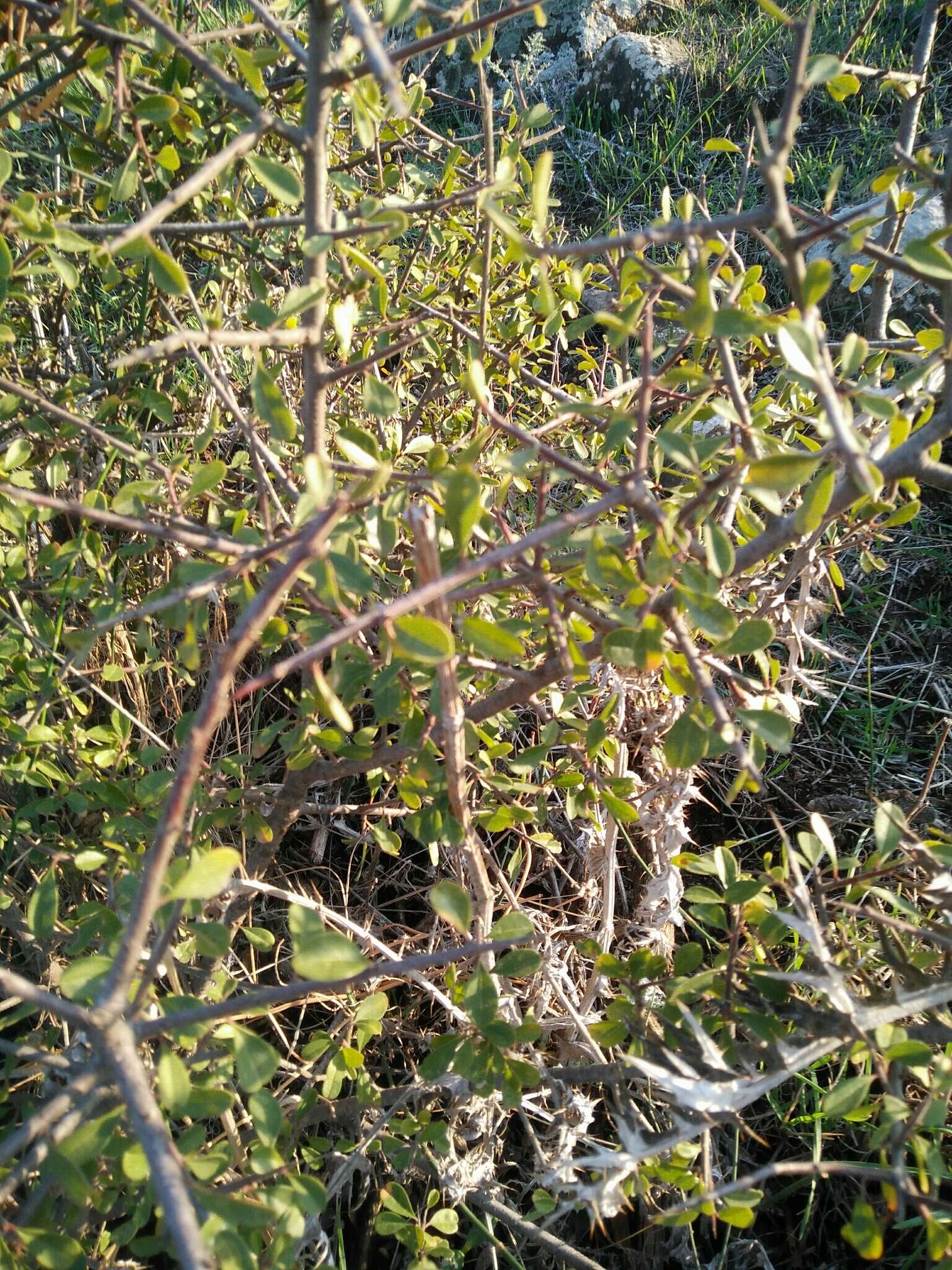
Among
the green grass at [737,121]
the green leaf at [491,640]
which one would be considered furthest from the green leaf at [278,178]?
the green grass at [737,121]

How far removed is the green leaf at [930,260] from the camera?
2.29 ft

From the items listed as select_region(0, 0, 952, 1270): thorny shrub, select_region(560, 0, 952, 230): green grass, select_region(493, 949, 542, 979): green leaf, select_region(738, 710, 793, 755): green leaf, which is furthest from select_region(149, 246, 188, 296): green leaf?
select_region(560, 0, 952, 230): green grass

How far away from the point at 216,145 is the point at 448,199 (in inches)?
19.6

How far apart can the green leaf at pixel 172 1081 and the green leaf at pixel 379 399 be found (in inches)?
19.4

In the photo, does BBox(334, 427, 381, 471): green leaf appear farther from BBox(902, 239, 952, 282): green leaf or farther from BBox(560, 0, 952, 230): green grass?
BBox(560, 0, 952, 230): green grass

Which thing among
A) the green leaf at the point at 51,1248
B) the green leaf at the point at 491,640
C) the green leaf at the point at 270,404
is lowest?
the green leaf at the point at 51,1248

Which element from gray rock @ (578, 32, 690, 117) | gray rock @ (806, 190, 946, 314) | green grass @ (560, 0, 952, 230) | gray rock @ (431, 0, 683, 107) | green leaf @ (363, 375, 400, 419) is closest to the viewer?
green leaf @ (363, 375, 400, 419)

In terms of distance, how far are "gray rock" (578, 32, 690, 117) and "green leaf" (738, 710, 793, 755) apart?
3.05 meters

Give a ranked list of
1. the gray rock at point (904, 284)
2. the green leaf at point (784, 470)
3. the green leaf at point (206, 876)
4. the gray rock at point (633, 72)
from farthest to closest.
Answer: the gray rock at point (633, 72) → the gray rock at point (904, 284) → the green leaf at point (784, 470) → the green leaf at point (206, 876)

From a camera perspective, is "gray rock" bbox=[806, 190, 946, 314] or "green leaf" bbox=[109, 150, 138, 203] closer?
"green leaf" bbox=[109, 150, 138, 203]

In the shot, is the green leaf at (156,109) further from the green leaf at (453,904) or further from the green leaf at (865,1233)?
the green leaf at (865,1233)

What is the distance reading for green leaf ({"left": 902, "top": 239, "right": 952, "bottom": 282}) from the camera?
70cm

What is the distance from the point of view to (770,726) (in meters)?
0.67

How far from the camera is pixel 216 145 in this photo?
1226 millimetres
